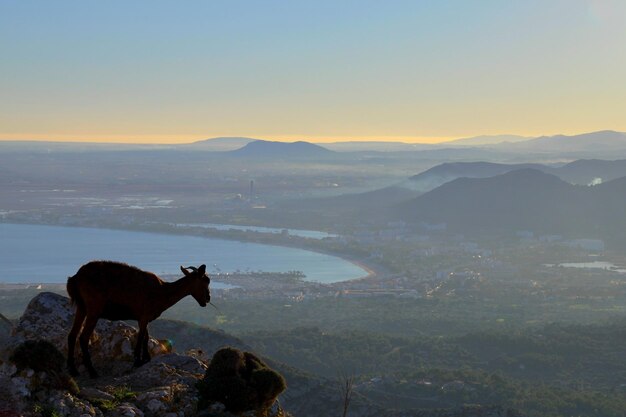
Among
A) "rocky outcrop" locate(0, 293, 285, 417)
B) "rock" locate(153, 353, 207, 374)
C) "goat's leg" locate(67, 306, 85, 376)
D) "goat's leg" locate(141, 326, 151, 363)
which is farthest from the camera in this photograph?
"goat's leg" locate(141, 326, 151, 363)

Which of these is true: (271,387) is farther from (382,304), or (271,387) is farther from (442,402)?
(382,304)

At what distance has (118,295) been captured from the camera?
16.9m

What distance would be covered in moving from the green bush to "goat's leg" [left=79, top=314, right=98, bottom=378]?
2.22 metres

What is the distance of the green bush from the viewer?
16.4 metres

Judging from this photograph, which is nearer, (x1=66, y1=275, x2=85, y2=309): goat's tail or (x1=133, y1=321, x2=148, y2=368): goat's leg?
(x1=66, y1=275, x2=85, y2=309): goat's tail

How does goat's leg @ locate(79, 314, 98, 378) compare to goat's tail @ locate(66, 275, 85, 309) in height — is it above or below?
below

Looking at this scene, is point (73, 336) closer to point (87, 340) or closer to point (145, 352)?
point (87, 340)

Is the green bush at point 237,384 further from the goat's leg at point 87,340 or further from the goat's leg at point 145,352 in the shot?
the goat's leg at point 87,340

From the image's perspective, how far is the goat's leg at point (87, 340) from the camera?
16.8 m

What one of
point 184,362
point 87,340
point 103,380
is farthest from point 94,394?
point 184,362

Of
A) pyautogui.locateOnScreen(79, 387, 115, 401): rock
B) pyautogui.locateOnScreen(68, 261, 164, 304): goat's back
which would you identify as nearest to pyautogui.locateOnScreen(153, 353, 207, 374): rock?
pyautogui.locateOnScreen(68, 261, 164, 304): goat's back

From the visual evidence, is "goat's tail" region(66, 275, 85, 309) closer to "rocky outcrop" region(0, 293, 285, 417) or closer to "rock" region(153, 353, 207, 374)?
"rocky outcrop" region(0, 293, 285, 417)

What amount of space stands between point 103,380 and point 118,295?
1.69m

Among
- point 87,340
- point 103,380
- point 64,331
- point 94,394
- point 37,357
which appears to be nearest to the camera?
point 37,357
